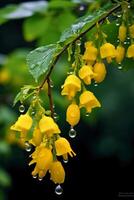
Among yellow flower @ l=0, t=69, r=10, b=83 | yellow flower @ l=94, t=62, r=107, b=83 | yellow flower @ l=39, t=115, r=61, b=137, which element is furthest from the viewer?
yellow flower @ l=0, t=69, r=10, b=83

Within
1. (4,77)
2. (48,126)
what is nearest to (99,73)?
(48,126)

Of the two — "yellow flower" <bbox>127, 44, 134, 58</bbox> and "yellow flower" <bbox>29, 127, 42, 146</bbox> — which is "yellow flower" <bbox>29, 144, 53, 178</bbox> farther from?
"yellow flower" <bbox>127, 44, 134, 58</bbox>

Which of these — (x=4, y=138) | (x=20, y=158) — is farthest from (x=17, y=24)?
(x=4, y=138)

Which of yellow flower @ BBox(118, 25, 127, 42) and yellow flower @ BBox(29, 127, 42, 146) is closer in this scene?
yellow flower @ BBox(29, 127, 42, 146)

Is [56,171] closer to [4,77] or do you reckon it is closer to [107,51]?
[107,51]

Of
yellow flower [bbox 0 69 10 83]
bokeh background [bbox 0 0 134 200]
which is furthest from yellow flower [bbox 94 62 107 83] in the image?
yellow flower [bbox 0 69 10 83]

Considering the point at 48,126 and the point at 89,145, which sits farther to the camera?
the point at 89,145

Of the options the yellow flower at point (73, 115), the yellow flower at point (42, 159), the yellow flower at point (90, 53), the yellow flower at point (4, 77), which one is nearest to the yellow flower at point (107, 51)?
the yellow flower at point (90, 53)
